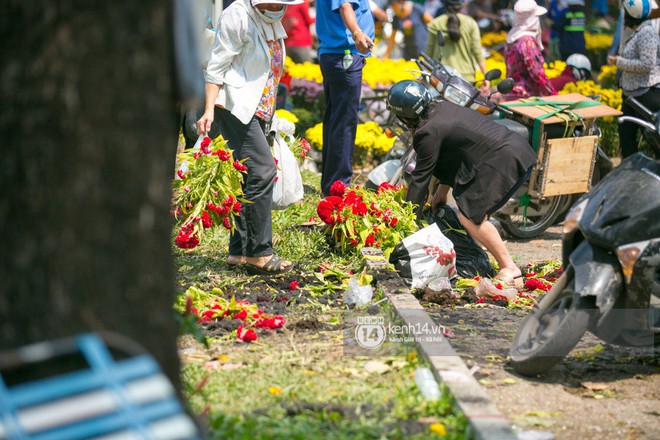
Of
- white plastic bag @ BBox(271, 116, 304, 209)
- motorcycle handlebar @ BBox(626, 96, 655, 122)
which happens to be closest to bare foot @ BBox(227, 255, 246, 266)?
white plastic bag @ BBox(271, 116, 304, 209)

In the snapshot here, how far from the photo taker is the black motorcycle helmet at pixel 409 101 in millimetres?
6660

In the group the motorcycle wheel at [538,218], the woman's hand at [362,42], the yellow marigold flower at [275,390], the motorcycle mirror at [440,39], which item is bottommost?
the motorcycle wheel at [538,218]

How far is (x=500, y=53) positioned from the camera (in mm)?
18172

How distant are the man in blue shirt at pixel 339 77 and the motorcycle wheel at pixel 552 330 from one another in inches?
167

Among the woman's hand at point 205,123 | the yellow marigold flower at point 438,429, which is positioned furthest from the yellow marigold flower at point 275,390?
the woman's hand at point 205,123

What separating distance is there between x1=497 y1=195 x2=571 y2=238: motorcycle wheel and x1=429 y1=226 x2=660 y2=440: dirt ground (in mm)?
2673

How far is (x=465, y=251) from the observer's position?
6.93 m

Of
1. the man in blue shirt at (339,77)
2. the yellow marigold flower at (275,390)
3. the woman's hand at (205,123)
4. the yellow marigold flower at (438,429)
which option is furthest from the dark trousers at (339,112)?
the yellow marigold flower at (438,429)

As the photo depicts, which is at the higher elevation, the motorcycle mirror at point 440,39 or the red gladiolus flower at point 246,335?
the motorcycle mirror at point 440,39

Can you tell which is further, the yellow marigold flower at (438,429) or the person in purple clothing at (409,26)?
the person in purple clothing at (409,26)

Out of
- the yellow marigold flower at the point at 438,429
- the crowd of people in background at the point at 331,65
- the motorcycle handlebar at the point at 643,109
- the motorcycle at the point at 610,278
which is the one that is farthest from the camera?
the crowd of people in background at the point at 331,65

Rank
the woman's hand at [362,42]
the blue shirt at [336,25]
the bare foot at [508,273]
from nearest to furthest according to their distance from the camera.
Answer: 1. the bare foot at [508,273]
2. the woman's hand at [362,42]
3. the blue shirt at [336,25]

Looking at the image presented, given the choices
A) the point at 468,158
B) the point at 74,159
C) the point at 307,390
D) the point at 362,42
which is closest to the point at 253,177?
the point at 468,158

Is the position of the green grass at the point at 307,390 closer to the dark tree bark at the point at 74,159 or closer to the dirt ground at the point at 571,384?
the dirt ground at the point at 571,384
